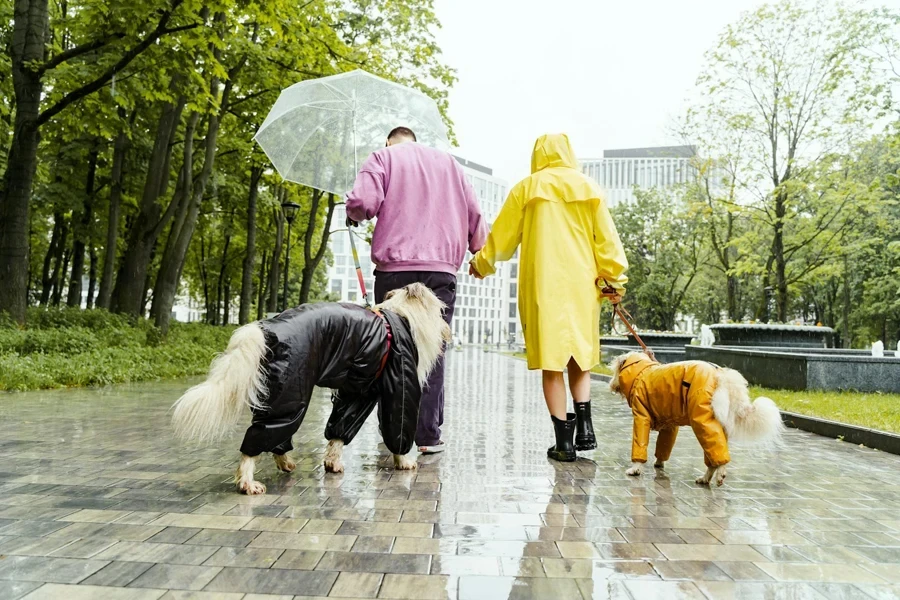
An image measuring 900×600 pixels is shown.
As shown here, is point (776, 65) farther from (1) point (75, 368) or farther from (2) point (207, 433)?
(2) point (207, 433)

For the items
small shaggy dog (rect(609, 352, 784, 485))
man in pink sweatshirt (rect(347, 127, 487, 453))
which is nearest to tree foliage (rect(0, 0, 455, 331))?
man in pink sweatshirt (rect(347, 127, 487, 453))

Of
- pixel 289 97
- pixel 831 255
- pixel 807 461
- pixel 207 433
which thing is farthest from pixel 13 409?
pixel 831 255

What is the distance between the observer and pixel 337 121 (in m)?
6.40

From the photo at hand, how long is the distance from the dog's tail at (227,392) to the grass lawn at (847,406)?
609 centimetres

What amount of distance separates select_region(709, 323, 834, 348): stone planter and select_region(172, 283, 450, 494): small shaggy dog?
14.2 m

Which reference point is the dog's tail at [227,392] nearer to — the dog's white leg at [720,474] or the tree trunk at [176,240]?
the dog's white leg at [720,474]

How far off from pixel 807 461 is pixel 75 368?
32.6ft

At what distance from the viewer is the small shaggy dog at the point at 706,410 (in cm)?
430

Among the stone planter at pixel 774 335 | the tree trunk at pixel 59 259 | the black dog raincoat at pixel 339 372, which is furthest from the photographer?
the tree trunk at pixel 59 259

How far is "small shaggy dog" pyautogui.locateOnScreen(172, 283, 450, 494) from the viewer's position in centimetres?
361

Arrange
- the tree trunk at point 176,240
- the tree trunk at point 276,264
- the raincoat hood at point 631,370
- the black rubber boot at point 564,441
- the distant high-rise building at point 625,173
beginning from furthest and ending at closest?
the distant high-rise building at point 625,173 < the tree trunk at point 276,264 < the tree trunk at point 176,240 < the black rubber boot at point 564,441 < the raincoat hood at point 631,370

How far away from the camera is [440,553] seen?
9.34ft

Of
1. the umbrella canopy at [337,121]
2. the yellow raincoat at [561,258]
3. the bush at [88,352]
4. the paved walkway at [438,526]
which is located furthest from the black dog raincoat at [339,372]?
the bush at [88,352]

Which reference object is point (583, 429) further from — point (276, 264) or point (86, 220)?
point (276, 264)
